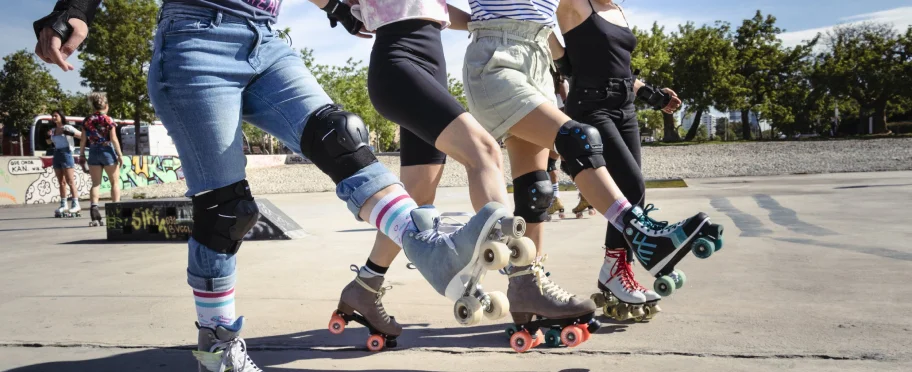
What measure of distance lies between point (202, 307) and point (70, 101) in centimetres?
6729

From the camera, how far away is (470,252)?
1475 mm

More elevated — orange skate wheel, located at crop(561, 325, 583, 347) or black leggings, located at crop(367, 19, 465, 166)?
black leggings, located at crop(367, 19, 465, 166)

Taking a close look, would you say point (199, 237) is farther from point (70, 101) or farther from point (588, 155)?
point (70, 101)

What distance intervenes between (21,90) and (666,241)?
57.4 m

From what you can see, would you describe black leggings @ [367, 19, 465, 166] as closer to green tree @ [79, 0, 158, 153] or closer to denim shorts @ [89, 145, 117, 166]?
denim shorts @ [89, 145, 117, 166]

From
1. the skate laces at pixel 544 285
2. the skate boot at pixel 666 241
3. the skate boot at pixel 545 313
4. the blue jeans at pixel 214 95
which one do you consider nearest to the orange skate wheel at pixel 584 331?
the skate boot at pixel 545 313

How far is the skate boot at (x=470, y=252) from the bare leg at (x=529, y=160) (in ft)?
3.81

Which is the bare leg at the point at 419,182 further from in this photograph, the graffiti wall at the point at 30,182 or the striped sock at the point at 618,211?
the graffiti wall at the point at 30,182

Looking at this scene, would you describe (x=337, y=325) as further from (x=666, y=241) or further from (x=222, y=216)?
(x=666, y=241)

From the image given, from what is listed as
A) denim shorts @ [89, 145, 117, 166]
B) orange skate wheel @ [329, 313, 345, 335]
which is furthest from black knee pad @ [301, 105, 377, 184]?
denim shorts @ [89, 145, 117, 166]

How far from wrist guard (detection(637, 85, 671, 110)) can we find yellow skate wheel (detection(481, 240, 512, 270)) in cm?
234

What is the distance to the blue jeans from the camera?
189 centimetres

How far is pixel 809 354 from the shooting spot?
2223 millimetres

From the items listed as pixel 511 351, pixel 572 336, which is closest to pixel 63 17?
pixel 511 351
